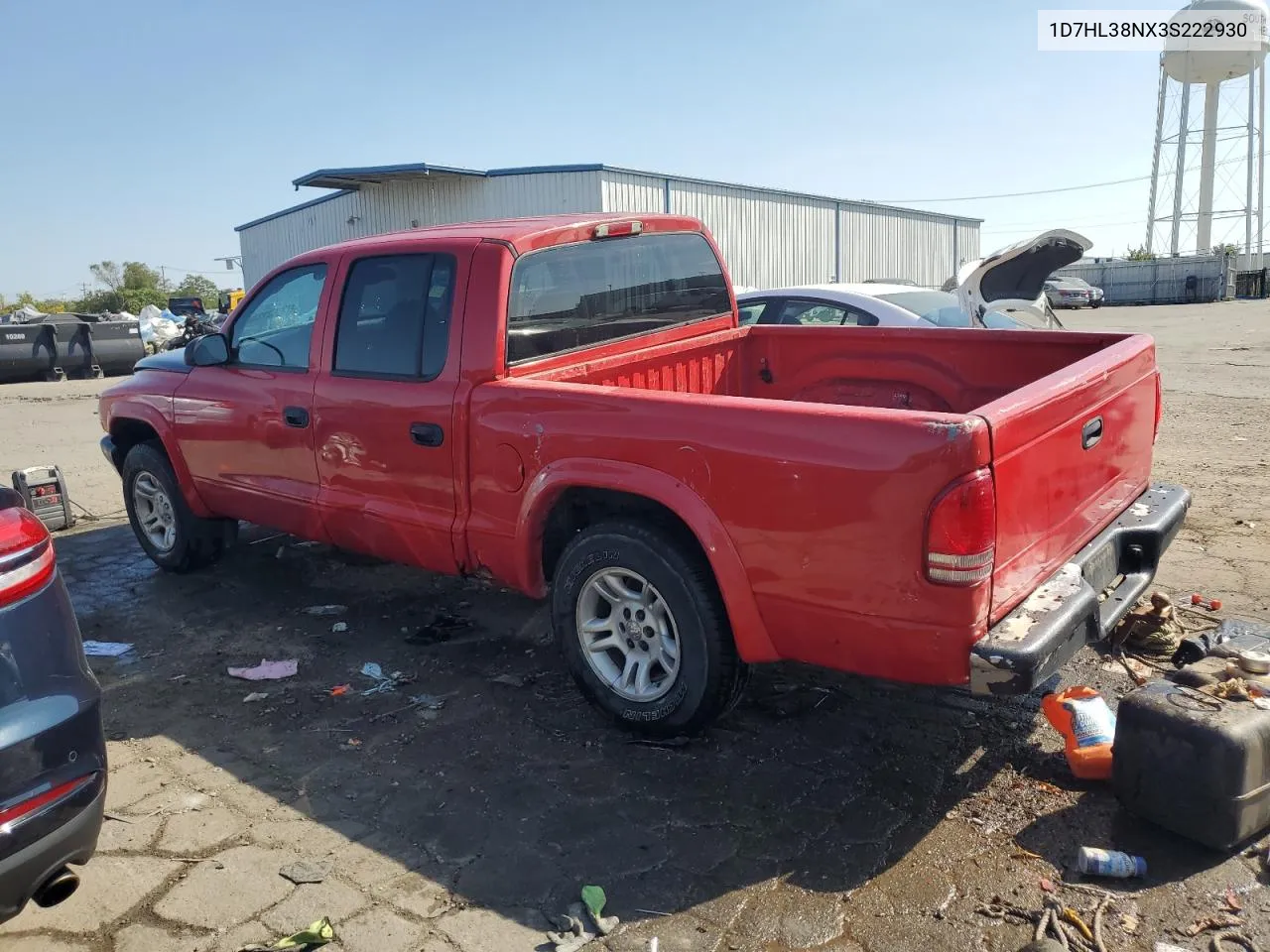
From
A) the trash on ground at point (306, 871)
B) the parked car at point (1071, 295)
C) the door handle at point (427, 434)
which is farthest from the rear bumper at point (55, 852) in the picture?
the parked car at point (1071, 295)

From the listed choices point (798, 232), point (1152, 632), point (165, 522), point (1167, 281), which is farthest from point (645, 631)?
point (1167, 281)

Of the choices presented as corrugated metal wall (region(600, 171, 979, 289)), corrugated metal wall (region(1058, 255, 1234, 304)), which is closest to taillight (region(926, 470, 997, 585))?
corrugated metal wall (region(600, 171, 979, 289))

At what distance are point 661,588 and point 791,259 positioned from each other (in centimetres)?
2603

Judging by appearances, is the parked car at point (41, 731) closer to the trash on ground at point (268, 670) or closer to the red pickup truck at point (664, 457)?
the red pickup truck at point (664, 457)

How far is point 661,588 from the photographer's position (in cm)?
351

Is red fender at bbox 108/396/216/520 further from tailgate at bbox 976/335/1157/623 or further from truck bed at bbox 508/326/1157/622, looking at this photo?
tailgate at bbox 976/335/1157/623

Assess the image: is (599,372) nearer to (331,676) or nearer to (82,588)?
(331,676)

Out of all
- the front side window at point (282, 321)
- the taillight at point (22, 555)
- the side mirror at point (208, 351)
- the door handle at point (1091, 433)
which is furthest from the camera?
the side mirror at point (208, 351)

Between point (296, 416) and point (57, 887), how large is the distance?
2688 mm

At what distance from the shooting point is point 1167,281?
45.7 m

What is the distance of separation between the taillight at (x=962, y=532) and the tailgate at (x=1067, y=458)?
0.08 metres

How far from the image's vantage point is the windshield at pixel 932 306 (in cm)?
826

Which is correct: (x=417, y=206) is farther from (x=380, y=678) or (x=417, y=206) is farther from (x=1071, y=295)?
(x=1071, y=295)

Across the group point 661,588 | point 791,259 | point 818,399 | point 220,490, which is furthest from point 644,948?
point 791,259
